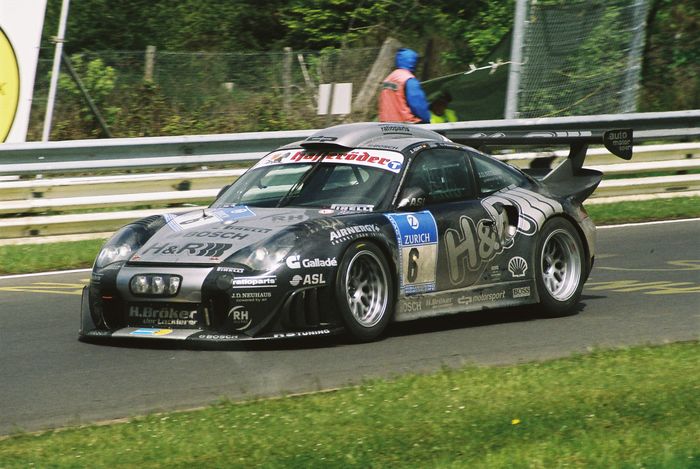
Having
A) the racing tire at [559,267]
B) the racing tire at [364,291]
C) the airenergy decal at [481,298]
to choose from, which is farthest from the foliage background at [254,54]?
the racing tire at [364,291]

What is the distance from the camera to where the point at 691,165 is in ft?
55.4

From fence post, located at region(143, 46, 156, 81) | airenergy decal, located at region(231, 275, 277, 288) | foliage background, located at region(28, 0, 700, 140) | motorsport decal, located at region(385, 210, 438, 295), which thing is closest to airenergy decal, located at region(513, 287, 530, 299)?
motorsport decal, located at region(385, 210, 438, 295)

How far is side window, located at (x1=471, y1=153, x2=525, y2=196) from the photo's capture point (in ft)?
30.9

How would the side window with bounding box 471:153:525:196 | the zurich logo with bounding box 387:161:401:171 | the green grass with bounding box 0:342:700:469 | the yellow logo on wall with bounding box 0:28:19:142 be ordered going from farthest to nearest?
1. the yellow logo on wall with bounding box 0:28:19:142
2. the side window with bounding box 471:153:525:196
3. the zurich logo with bounding box 387:161:401:171
4. the green grass with bounding box 0:342:700:469

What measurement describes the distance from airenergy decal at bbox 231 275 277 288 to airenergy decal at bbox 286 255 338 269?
17 cm

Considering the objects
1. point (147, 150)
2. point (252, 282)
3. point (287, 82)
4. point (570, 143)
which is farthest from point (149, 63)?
point (252, 282)

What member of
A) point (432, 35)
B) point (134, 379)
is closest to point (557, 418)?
point (134, 379)

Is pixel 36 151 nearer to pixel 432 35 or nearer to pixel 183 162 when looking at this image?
pixel 183 162

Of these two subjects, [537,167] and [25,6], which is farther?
[25,6]

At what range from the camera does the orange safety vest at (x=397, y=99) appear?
1470 cm

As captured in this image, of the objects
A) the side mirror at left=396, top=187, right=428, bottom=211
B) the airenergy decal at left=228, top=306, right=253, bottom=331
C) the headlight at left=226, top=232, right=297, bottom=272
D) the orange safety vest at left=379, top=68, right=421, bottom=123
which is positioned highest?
the orange safety vest at left=379, top=68, right=421, bottom=123

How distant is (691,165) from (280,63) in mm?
6494

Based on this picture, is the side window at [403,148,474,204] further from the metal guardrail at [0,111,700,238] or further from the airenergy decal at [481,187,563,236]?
the metal guardrail at [0,111,700,238]

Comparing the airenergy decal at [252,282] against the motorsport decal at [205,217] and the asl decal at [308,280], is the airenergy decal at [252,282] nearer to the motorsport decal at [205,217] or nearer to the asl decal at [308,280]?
the asl decal at [308,280]
